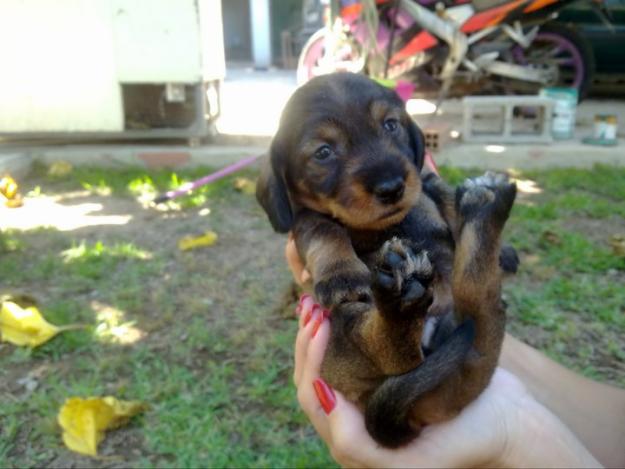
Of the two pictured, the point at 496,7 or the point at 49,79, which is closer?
the point at 49,79

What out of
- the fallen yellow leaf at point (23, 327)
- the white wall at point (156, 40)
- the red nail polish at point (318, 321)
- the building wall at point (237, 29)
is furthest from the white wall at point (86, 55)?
the building wall at point (237, 29)

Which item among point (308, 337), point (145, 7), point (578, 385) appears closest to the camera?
point (308, 337)

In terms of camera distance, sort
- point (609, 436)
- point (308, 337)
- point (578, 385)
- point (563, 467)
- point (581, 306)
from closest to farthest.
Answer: point (563, 467) < point (308, 337) < point (609, 436) < point (578, 385) < point (581, 306)

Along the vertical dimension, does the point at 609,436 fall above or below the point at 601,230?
above

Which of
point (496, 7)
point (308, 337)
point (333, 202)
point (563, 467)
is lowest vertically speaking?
point (563, 467)

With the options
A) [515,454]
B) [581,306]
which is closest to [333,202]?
[515,454]

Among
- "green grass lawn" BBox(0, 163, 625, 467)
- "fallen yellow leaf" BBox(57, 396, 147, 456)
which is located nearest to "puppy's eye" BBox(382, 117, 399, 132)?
"green grass lawn" BBox(0, 163, 625, 467)

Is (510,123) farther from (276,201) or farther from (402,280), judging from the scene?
(402,280)

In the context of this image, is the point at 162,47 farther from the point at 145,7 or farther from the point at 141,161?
the point at 141,161

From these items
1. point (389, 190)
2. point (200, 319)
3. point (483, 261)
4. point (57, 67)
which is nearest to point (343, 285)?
point (389, 190)
